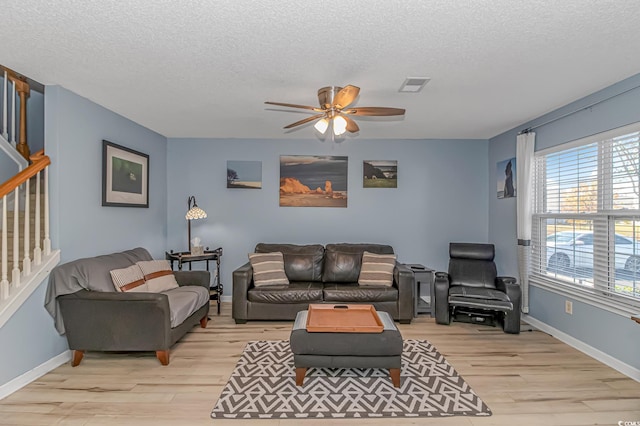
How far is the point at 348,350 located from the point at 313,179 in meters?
3.06

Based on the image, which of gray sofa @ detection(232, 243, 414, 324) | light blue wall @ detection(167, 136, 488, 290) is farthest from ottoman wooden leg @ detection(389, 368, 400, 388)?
light blue wall @ detection(167, 136, 488, 290)

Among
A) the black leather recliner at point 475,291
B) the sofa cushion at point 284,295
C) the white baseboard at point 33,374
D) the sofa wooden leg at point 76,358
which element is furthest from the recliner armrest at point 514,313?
the white baseboard at point 33,374

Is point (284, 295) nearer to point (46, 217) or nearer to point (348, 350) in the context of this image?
point (348, 350)

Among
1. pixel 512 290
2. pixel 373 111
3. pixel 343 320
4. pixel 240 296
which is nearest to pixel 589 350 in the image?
pixel 512 290

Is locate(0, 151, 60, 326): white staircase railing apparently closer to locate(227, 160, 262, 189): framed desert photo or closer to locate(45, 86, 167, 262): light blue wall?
locate(45, 86, 167, 262): light blue wall

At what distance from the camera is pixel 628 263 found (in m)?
2.98

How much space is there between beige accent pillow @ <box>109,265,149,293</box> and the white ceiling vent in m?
3.19

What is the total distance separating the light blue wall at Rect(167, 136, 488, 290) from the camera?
523 cm

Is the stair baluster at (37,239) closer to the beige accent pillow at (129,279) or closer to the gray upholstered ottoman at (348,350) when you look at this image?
the beige accent pillow at (129,279)

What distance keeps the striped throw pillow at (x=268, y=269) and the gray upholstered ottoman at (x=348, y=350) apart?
5.55ft

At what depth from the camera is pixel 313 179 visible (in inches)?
206

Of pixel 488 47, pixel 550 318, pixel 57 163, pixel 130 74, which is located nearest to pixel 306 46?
pixel 488 47

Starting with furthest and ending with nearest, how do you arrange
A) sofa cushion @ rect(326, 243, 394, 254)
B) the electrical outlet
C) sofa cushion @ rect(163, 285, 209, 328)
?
1. sofa cushion @ rect(326, 243, 394, 254)
2. the electrical outlet
3. sofa cushion @ rect(163, 285, 209, 328)

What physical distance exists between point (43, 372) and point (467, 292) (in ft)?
14.2
